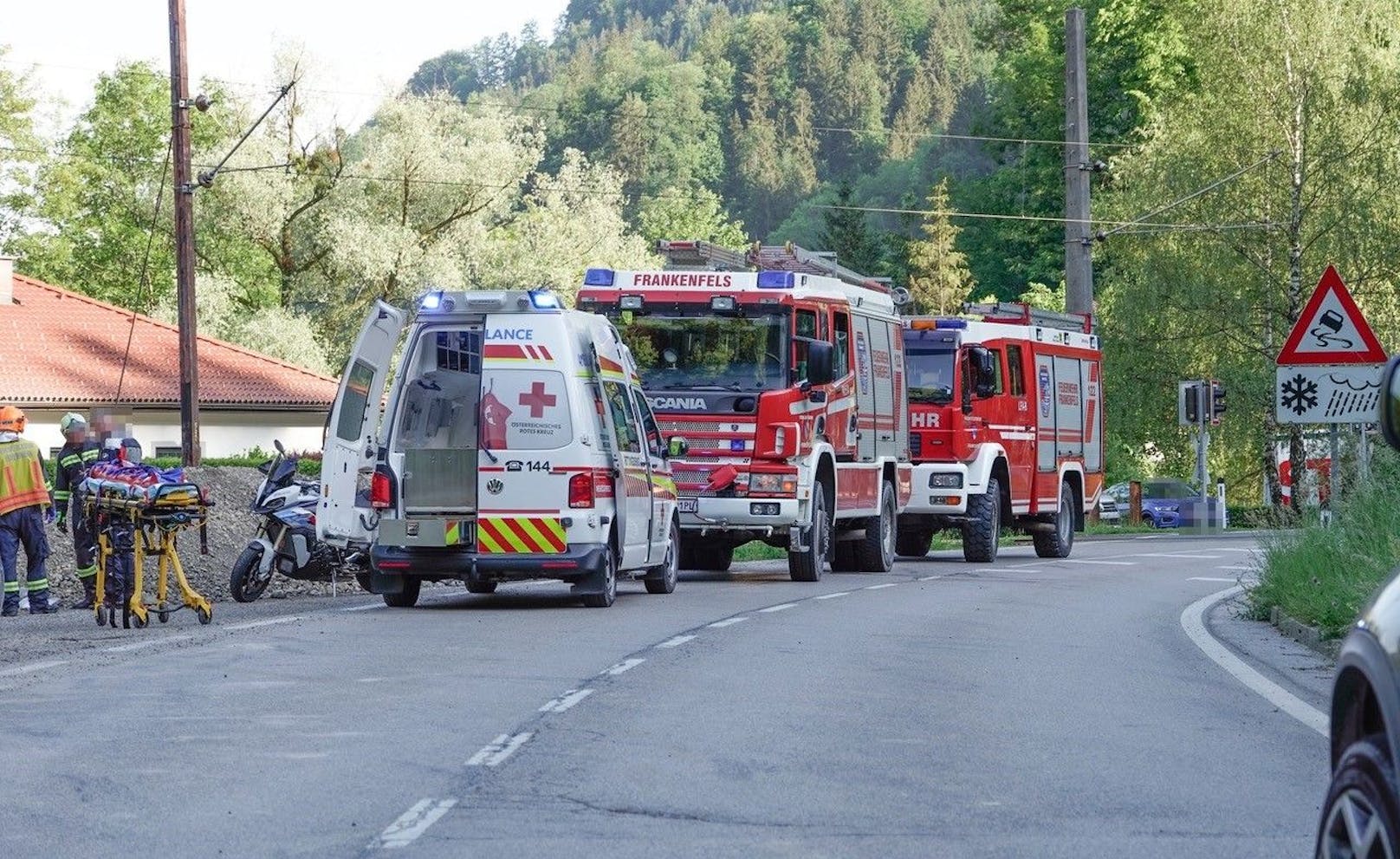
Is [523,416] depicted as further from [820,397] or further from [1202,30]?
[1202,30]

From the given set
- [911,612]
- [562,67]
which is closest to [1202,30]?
[911,612]

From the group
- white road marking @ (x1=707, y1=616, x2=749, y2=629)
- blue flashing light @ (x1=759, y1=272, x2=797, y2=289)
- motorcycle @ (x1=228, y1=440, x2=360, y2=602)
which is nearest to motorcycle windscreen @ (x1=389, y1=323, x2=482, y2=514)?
motorcycle @ (x1=228, y1=440, x2=360, y2=602)

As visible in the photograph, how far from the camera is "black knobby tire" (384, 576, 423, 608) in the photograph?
1875 cm

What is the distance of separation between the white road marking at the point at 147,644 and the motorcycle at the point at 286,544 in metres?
4.39

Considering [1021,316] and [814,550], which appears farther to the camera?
[1021,316]

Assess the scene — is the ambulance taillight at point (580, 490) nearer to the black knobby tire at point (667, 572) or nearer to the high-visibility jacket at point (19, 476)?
the black knobby tire at point (667, 572)

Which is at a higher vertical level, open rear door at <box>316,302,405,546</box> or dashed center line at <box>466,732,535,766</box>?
open rear door at <box>316,302,405,546</box>

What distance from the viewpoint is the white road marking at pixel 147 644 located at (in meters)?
14.5

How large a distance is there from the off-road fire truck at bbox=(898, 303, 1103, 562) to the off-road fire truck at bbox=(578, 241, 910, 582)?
4.53 meters

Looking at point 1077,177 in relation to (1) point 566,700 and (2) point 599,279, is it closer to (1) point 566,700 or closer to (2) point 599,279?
(2) point 599,279

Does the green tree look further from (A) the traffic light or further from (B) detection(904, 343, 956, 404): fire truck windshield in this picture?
(B) detection(904, 343, 956, 404): fire truck windshield

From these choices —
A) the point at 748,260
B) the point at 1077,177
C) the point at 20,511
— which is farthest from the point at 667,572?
the point at 1077,177

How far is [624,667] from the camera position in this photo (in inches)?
521

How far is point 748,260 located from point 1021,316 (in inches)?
280
